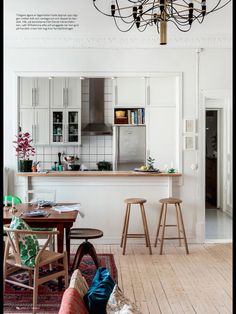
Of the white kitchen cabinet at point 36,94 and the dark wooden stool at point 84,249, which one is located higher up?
the white kitchen cabinet at point 36,94

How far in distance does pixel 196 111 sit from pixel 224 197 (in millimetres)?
3068

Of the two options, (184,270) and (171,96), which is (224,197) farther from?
(184,270)

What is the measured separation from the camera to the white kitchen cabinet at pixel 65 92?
25.1 ft

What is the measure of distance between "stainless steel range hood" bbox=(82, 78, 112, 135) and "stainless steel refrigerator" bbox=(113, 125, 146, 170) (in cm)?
34

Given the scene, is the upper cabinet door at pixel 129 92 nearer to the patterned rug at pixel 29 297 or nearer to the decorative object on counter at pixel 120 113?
the decorative object on counter at pixel 120 113

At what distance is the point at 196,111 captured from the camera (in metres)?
5.83

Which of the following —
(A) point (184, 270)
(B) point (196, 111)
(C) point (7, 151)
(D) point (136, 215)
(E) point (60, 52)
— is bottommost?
(A) point (184, 270)

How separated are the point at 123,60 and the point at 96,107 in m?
2.26

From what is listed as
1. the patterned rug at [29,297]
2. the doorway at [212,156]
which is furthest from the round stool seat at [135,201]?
the doorway at [212,156]

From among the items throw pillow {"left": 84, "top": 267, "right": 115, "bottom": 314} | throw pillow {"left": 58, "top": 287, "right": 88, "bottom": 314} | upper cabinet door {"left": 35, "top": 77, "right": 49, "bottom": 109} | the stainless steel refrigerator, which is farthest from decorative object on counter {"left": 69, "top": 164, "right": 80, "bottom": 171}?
throw pillow {"left": 58, "top": 287, "right": 88, "bottom": 314}

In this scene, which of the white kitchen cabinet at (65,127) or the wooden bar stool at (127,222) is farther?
the white kitchen cabinet at (65,127)

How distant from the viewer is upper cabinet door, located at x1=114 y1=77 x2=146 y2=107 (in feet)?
24.0

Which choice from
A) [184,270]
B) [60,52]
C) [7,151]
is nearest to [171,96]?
[60,52]

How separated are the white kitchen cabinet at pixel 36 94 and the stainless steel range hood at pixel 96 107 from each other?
90 cm
